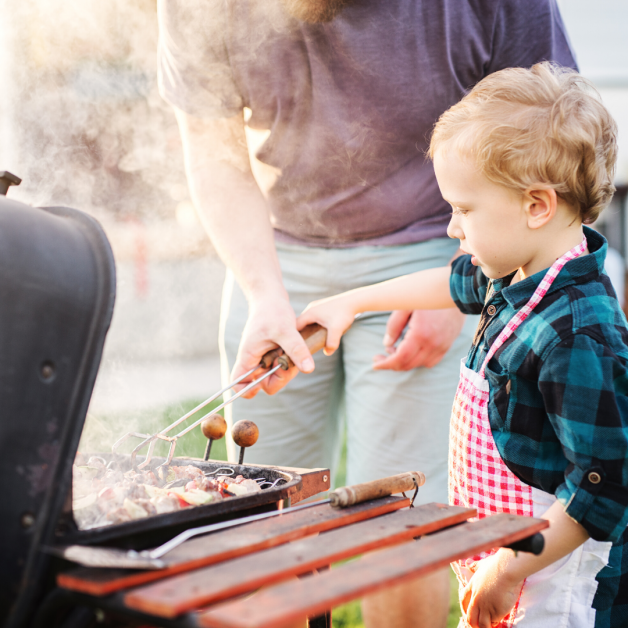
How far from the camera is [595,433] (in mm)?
1040

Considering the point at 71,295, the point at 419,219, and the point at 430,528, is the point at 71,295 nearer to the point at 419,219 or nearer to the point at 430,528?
the point at 430,528

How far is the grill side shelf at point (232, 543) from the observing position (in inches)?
28.6

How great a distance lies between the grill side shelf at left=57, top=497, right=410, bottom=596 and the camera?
0.73 m

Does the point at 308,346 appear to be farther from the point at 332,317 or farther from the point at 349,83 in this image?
the point at 349,83

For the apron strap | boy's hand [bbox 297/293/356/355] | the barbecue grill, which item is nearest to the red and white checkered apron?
the apron strap

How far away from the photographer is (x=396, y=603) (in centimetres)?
173

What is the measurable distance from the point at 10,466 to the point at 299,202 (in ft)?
4.28

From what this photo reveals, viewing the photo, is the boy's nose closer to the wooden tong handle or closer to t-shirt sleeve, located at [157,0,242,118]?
the wooden tong handle

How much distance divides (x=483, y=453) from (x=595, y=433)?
0.27m

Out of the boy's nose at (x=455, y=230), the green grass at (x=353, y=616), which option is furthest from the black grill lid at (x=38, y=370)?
the green grass at (x=353, y=616)

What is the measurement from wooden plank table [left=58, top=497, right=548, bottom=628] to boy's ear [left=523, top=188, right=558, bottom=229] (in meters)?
0.54

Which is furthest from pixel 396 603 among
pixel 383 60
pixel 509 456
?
pixel 383 60

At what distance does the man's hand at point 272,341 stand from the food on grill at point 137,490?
32 cm

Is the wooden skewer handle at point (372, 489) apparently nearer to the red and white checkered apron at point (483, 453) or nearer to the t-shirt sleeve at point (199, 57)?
the red and white checkered apron at point (483, 453)
